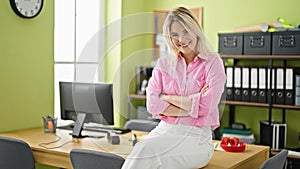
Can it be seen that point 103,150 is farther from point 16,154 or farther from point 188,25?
point 188,25

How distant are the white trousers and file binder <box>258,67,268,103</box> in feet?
5.19

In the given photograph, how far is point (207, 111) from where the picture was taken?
221 cm

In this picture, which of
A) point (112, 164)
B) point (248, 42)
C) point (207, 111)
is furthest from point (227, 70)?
point (112, 164)

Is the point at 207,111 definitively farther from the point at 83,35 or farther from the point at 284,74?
the point at 83,35

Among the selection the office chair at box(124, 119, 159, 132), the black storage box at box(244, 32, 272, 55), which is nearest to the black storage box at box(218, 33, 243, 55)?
the black storage box at box(244, 32, 272, 55)

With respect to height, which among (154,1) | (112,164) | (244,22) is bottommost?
(112,164)

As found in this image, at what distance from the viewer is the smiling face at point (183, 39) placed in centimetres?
221

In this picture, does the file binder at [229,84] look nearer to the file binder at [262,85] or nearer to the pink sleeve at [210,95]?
the file binder at [262,85]

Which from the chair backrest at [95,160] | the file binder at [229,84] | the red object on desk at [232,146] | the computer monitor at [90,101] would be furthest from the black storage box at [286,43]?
the chair backrest at [95,160]

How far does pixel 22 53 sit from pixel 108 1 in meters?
1.42

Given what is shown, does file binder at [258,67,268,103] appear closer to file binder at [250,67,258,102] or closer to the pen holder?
file binder at [250,67,258,102]

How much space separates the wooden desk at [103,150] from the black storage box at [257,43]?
3.93 feet

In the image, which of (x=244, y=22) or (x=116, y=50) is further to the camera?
(x=116, y=50)

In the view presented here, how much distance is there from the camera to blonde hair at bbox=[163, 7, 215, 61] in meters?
2.19
